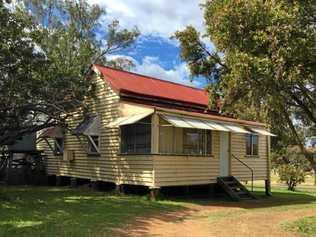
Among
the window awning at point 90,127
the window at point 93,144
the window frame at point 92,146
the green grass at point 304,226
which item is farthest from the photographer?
the window at point 93,144

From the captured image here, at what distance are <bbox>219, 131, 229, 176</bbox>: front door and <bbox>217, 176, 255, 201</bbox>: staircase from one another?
363mm

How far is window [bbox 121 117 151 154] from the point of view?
66.8 ft

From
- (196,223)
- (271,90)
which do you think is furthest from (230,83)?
(196,223)

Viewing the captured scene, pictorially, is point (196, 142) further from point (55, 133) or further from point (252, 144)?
point (55, 133)

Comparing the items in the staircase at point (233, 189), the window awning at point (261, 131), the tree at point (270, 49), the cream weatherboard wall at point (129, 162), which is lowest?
the staircase at point (233, 189)

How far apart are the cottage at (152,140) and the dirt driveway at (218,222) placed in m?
2.57

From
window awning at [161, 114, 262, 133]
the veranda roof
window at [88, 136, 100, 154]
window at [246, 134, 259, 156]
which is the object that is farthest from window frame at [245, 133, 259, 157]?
window at [88, 136, 100, 154]

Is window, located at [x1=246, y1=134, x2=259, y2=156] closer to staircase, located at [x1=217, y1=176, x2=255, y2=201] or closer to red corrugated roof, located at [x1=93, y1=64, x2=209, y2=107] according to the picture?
staircase, located at [x1=217, y1=176, x2=255, y2=201]

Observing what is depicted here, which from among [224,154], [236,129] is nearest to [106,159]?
[224,154]

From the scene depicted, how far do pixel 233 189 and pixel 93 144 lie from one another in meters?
7.06

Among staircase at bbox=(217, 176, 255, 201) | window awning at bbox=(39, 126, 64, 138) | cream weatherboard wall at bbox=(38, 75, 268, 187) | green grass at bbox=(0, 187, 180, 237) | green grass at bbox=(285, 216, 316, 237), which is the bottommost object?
green grass at bbox=(285, 216, 316, 237)

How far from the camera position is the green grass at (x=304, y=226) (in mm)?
13617

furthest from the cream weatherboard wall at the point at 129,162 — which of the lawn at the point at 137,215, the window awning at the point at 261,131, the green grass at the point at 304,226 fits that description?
the green grass at the point at 304,226

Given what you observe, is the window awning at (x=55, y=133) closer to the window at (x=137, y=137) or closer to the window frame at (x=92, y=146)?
the window frame at (x=92, y=146)
